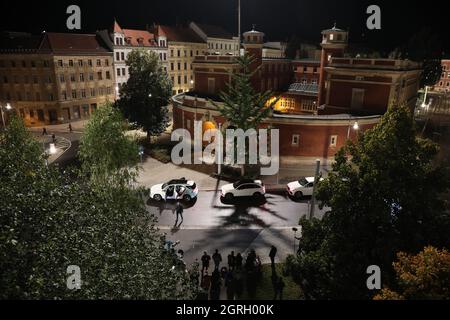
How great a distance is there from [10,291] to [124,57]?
58452mm

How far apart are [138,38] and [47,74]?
19.0m

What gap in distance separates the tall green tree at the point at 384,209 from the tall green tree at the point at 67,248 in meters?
5.39

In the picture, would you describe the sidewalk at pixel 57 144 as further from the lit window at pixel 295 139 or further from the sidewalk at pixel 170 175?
the lit window at pixel 295 139

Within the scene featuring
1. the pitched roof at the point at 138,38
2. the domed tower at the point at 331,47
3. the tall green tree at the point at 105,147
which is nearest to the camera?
the tall green tree at the point at 105,147

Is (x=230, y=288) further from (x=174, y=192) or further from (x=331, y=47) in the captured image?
(x=331, y=47)

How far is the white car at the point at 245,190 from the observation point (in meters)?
25.5

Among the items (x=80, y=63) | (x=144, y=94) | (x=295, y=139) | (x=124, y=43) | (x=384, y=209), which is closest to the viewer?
(x=384, y=209)

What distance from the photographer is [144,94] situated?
38.8m

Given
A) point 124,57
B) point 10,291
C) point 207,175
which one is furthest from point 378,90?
Result: point 124,57

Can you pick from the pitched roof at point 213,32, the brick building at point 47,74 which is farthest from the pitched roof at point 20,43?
the pitched roof at point 213,32

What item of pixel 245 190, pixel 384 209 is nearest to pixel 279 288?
pixel 384 209

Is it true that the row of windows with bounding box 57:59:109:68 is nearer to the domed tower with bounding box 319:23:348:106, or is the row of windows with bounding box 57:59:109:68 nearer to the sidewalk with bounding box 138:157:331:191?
the sidewalk with bounding box 138:157:331:191
